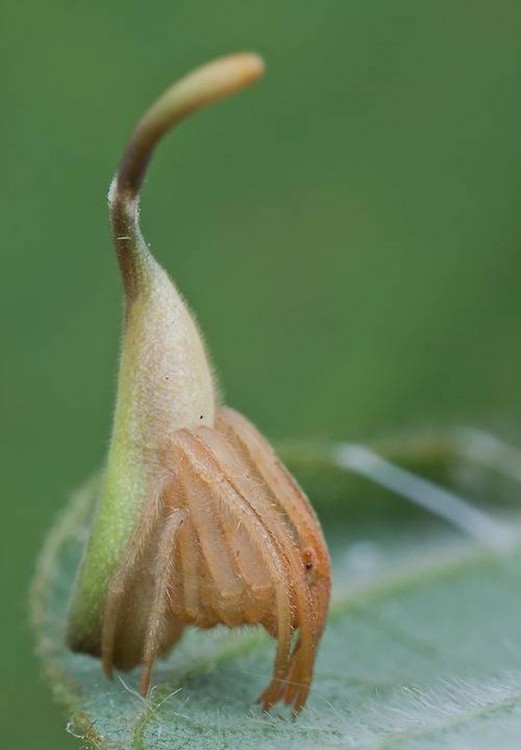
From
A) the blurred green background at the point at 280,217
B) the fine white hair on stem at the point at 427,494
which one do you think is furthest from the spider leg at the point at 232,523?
the blurred green background at the point at 280,217

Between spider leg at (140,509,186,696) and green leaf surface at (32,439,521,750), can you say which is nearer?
green leaf surface at (32,439,521,750)

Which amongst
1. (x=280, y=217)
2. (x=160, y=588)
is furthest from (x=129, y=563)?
(x=280, y=217)

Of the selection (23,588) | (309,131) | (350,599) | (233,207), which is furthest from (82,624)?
(309,131)

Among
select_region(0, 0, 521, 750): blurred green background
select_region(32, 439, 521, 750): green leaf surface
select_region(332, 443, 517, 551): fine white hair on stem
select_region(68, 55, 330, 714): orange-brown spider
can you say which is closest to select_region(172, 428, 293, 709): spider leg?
select_region(68, 55, 330, 714): orange-brown spider

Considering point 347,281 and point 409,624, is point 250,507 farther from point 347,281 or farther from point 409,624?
point 347,281

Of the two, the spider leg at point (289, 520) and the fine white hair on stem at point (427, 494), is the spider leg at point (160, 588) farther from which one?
Result: the fine white hair on stem at point (427, 494)

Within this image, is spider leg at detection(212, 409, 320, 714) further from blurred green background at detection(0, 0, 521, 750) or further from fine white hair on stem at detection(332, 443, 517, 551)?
blurred green background at detection(0, 0, 521, 750)
